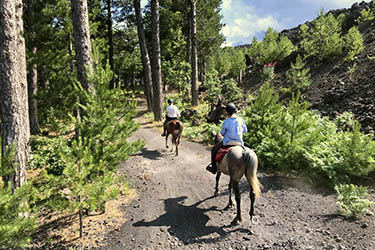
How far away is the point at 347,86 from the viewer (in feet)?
46.1

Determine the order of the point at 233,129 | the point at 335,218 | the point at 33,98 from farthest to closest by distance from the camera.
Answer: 1. the point at 33,98
2. the point at 233,129
3. the point at 335,218

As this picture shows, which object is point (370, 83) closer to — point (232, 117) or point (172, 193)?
point (232, 117)

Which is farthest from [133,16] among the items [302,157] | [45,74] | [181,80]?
[302,157]

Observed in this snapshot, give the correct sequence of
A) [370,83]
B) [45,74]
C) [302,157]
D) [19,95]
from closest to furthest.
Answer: [19,95]
[302,157]
[370,83]
[45,74]

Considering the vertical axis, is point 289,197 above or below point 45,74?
below

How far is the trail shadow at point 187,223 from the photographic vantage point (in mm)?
5343

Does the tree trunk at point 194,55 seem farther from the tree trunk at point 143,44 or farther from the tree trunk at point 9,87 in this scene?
the tree trunk at point 9,87

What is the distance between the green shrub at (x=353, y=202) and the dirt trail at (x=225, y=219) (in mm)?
201

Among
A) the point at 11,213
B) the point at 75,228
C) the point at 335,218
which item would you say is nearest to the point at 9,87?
the point at 11,213

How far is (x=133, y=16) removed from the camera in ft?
82.4

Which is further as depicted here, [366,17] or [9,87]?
[366,17]

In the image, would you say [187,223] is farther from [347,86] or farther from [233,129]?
[347,86]

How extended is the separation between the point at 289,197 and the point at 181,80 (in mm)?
19900

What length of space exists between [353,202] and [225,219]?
3.25 m
